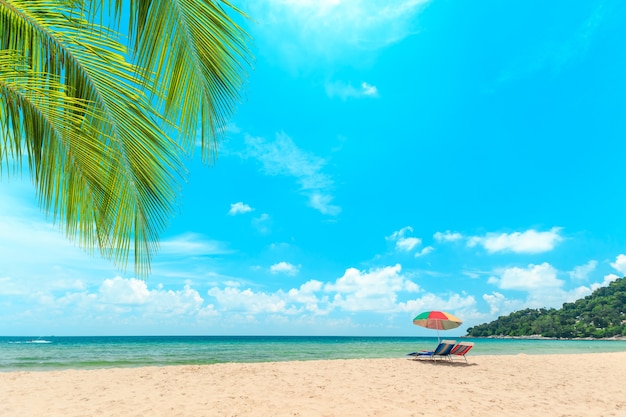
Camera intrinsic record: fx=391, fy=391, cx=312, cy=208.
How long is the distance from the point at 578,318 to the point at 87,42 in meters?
98.9

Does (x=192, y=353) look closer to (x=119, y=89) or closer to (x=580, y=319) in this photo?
(x=119, y=89)

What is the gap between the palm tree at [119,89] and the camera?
1.76 metres

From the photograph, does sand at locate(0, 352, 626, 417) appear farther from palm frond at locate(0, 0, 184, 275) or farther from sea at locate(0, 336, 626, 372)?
sea at locate(0, 336, 626, 372)

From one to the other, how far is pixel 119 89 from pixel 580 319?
320ft

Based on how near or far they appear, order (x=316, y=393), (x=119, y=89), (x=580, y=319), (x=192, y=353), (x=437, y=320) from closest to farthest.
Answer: (x=119, y=89), (x=316, y=393), (x=437, y=320), (x=192, y=353), (x=580, y=319)

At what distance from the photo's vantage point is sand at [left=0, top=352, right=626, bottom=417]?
711cm

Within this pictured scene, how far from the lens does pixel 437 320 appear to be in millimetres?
16000

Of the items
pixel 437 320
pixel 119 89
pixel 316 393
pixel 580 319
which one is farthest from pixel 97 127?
pixel 580 319

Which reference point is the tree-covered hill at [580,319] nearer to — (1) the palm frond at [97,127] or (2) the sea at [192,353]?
(2) the sea at [192,353]

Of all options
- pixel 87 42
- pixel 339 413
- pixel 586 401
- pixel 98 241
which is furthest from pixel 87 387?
pixel 586 401

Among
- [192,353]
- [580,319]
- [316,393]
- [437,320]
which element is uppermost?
[580,319]

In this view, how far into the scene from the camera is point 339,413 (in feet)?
22.0

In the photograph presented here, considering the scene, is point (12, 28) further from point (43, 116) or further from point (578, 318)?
point (578, 318)

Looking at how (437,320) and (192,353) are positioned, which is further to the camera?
(192,353)
